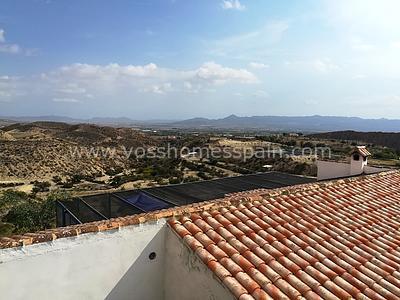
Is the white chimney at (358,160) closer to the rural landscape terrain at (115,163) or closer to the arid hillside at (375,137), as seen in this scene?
Result: the rural landscape terrain at (115,163)

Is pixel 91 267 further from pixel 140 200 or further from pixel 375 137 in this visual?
pixel 375 137

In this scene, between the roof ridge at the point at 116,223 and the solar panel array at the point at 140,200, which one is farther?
the solar panel array at the point at 140,200

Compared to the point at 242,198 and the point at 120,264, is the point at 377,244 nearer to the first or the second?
the point at 242,198

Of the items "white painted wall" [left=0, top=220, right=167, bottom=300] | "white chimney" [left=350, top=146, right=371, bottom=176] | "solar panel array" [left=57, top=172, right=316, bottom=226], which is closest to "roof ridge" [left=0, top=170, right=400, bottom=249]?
"white painted wall" [left=0, top=220, right=167, bottom=300]

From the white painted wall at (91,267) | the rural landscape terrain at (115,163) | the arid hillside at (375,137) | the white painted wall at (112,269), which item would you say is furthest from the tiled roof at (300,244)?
the arid hillside at (375,137)

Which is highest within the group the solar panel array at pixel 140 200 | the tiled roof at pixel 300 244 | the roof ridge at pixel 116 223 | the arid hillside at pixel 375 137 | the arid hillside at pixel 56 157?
the roof ridge at pixel 116 223

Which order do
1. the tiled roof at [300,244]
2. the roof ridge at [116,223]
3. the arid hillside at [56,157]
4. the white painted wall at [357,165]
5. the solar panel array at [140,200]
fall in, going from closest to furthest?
1. the tiled roof at [300,244]
2. the roof ridge at [116,223]
3. the solar panel array at [140,200]
4. the white painted wall at [357,165]
5. the arid hillside at [56,157]
